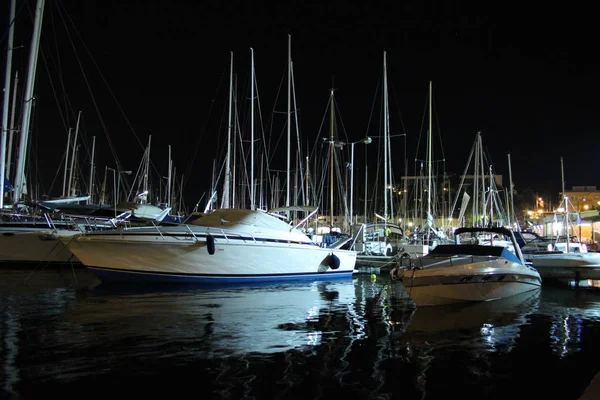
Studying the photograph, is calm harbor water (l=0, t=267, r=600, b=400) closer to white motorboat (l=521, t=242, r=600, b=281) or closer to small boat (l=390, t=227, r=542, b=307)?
small boat (l=390, t=227, r=542, b=307)

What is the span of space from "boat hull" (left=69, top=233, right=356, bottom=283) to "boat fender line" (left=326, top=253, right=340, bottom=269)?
3.45 metres

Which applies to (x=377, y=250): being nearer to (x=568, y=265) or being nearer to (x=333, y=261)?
(x=333, y=261)

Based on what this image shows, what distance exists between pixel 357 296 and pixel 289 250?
5.22 m

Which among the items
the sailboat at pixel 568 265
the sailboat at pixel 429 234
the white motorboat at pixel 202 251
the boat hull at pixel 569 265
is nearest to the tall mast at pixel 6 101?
the white motorboat at pixel 202 251

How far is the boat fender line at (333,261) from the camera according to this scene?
24.3m

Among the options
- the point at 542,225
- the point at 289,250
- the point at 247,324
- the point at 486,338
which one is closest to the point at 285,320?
the point at 247,324

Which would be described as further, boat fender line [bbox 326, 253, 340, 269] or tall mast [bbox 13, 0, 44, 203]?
boat fender line [bbox 326, 253, 340, 269]

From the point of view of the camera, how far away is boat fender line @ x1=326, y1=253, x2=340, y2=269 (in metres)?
24.3

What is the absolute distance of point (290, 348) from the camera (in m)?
8.98

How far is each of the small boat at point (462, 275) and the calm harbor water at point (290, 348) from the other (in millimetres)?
497

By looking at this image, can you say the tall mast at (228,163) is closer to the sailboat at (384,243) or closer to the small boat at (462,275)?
the sailboat at (384,243)

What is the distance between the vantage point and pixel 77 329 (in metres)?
10.4

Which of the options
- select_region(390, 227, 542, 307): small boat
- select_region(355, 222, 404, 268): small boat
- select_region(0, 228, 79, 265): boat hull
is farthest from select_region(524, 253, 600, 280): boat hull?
select_region(0, 228, 79, 265): boat hull

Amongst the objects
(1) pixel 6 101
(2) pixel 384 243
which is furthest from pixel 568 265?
(1) pixel 6 101
